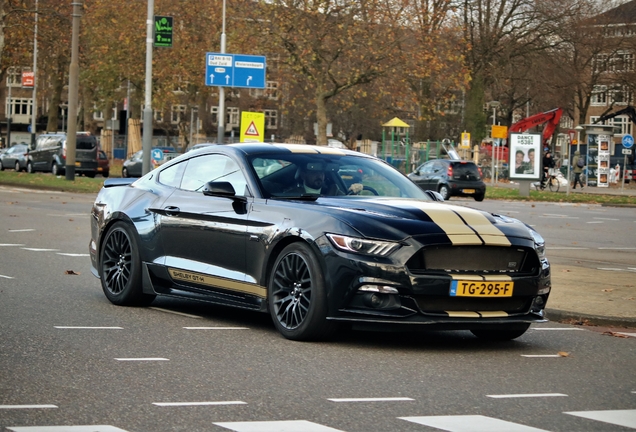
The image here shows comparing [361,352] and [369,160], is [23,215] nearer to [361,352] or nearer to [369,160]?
[369,160]

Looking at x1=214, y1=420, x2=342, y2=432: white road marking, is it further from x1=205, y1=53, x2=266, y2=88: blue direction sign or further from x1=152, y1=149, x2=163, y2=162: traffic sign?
x1=152, y1=149, x2=163, y2=162: traffic sign

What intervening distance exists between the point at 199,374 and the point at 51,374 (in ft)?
2.81

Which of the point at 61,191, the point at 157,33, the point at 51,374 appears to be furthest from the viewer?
the point at 61,191

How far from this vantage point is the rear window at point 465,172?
43.2 metres

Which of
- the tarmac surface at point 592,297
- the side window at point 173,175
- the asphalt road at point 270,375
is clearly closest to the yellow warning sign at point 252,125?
the tarmac surface at point 592,297

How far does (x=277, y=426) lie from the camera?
5.78 meters

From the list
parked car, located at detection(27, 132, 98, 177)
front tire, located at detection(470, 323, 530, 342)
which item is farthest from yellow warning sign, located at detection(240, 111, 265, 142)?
front tire, located at detection(470, 323, 530, 342)

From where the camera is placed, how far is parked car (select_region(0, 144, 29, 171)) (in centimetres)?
6053

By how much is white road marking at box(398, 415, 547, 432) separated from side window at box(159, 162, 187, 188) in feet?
16.4

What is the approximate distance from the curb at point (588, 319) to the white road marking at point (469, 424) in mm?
4734

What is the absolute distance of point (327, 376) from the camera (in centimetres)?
733

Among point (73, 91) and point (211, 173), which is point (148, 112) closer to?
point (73, 91)

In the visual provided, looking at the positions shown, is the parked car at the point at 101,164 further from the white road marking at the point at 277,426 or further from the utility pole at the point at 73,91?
the white road marking at the point at 277,426

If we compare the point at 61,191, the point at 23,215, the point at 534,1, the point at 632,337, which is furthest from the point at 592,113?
the point at 632,337
